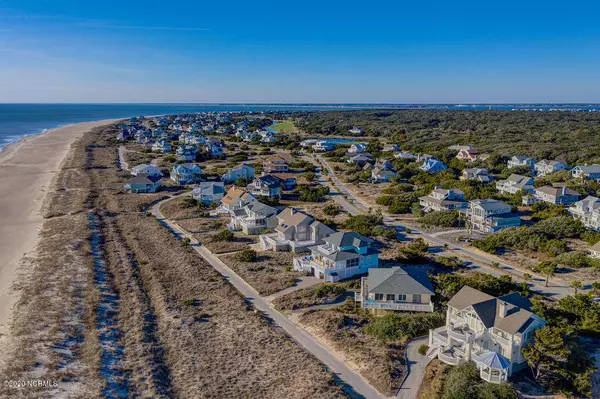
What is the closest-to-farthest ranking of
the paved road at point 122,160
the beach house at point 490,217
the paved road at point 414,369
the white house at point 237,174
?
1. the paved road at point 414,369
2. the beach house at point 490,217
3. the white house at point 237,174
4. the paved road at point 122,160

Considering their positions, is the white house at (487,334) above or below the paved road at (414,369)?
Result: above

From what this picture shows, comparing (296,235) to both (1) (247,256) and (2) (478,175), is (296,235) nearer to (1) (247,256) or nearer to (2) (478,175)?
(1) (247,256)

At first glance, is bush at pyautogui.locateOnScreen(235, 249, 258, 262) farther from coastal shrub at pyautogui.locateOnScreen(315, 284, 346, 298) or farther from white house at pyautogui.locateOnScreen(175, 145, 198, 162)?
white house at pyautogui.locateOnScreen(175, 145, 198, 162)

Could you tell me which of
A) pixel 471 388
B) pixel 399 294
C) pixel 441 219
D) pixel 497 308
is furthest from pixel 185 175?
pixel 471 388

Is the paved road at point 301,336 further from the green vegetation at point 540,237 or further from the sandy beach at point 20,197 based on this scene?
the green vegetation at point 540,237

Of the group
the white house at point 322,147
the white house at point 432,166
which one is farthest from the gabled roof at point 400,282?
the white house at point 322,147

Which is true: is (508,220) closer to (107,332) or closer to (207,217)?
(207,217)

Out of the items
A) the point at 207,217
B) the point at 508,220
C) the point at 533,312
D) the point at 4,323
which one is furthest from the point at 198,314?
the point at 508,220
